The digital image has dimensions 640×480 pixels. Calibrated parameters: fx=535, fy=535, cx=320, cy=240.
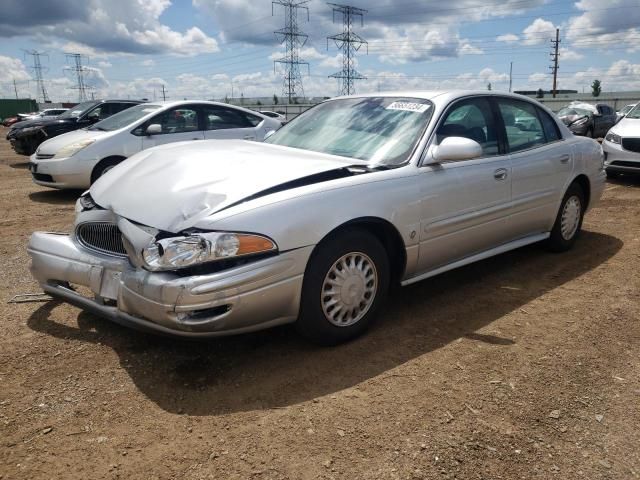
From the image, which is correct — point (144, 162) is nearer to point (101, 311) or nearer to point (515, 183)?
point (101, 311)

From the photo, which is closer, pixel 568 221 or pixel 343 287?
pixel 343 287

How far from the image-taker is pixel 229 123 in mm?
8969

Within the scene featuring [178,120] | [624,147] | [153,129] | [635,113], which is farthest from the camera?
[635,113]

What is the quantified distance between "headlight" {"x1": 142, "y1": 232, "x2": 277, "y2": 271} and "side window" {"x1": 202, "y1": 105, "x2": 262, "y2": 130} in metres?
6.32

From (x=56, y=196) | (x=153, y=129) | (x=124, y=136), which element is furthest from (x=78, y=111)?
(x=153, y=129)

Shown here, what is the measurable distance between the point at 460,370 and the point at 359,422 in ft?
2.61

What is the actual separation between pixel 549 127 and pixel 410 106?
181 cm

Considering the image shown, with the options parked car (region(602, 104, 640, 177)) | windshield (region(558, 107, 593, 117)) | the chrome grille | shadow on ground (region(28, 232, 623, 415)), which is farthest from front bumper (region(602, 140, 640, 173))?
windshield (region(558, 107, 593, 117))

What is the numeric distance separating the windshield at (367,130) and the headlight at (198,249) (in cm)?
127

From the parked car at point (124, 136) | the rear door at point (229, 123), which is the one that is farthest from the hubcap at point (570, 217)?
the parked car at point (124, 136)

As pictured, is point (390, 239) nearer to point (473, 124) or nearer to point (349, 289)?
point (349, 289)

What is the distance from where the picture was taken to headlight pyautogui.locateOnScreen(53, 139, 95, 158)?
7.87 m

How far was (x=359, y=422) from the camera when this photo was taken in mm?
2521

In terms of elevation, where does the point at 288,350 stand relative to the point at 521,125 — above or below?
below
